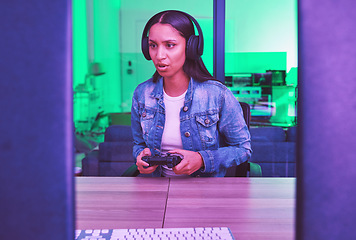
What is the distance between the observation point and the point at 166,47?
1262 mm

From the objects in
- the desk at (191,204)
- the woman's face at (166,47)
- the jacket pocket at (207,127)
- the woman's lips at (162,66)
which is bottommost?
the desk at (191,204)

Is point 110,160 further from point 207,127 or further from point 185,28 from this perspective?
point 185,28

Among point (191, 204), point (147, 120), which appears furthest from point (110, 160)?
point (191, 204)

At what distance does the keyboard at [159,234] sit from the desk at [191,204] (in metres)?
0.05

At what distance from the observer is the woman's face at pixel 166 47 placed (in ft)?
4.11

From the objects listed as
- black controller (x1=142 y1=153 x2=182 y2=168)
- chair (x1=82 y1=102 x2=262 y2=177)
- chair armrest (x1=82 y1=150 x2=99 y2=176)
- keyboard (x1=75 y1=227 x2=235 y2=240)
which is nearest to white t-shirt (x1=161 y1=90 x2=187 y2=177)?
black controller (x1=142 y1=153 x2=182 y2=168)
